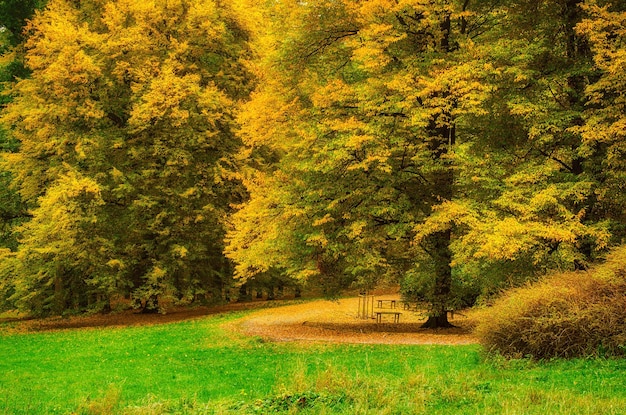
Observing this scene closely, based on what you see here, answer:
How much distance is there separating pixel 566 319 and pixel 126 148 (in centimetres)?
2011

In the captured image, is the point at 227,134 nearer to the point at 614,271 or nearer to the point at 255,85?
the point at 255,85

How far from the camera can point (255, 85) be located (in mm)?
28188

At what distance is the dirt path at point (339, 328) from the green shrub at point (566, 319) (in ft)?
13.2

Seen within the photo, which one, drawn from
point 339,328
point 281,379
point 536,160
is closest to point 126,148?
point 339,328

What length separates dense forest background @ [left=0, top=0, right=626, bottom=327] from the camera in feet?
55.2

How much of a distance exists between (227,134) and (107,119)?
4.86 m

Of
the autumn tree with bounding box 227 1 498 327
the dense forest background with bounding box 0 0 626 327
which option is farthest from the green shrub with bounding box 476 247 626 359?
the autumn tree with bounding box 227 1 498 327

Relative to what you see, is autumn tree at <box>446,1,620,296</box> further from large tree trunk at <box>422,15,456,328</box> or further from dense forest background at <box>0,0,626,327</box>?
large tree trunk at <box>422,15,456,328</box>

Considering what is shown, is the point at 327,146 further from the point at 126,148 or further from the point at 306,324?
the point at 126,148

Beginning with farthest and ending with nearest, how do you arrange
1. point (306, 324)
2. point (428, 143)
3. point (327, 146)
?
point (306, 324) < point (428, 143) < point (327, 146)

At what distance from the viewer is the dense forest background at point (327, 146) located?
16.8 meters

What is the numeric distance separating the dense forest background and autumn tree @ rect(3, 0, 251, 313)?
0.10 m

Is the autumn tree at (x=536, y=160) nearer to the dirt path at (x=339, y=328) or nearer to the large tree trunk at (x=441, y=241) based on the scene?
the large tree trunk at (x=441, y=241)

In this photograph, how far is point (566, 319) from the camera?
11.2 meters
